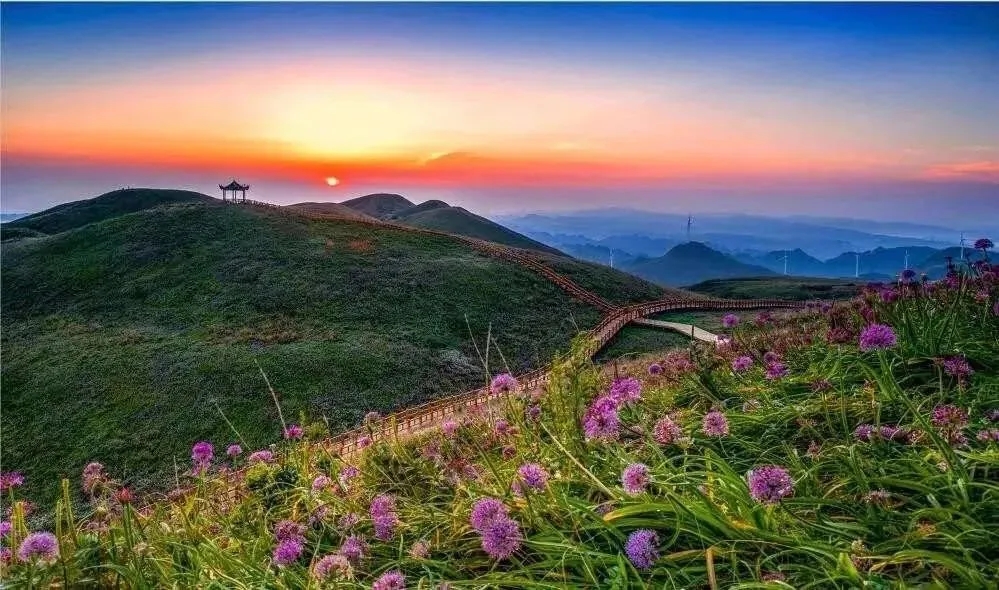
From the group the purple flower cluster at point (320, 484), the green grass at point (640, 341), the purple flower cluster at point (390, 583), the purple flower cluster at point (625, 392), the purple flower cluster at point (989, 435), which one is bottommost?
the green grass at point (640, 341)

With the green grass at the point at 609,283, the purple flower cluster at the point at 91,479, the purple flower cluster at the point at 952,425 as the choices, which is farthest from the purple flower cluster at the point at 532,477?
the green grass at the point at 609,283

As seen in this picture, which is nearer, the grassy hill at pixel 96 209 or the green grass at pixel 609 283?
the green grass at pixel 609 283

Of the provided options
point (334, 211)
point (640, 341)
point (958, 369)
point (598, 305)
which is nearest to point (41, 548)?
point (958, 369)

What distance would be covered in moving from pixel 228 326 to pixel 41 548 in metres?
43.1

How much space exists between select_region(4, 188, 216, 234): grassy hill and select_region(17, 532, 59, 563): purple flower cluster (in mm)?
113336

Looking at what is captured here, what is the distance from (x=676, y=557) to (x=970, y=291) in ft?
19.8

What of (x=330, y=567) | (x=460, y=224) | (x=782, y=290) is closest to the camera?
(x=330, y=567)

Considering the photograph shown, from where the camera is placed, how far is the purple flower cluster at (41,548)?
10.5 ft

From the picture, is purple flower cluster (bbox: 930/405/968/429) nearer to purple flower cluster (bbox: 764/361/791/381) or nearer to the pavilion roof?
purple flower cluster (bbox: 764/361/791/381)

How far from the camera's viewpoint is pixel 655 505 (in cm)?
304

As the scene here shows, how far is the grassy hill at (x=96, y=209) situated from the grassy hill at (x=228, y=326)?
49.9 m

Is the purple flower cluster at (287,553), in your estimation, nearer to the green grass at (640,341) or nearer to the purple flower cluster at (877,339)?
the purple flower cluster at (877,339)

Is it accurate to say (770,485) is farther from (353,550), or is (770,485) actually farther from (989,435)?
(353,550)

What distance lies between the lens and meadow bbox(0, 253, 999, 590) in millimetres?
2748
